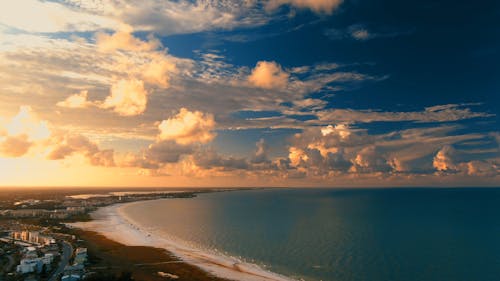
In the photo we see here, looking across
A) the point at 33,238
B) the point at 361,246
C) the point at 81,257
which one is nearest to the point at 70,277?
the point at 81,257

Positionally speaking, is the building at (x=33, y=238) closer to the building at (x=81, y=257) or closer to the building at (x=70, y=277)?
the building at (x=81, y=257)

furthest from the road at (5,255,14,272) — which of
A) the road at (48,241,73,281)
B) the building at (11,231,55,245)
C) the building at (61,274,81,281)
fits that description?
the building at (61,274,81,281)

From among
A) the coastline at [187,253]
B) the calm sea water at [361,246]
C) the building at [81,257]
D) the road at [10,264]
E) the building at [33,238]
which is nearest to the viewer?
the road at [10,264]

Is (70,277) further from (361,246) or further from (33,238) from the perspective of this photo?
(361,246)

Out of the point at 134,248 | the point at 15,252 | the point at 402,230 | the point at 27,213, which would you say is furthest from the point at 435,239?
the point at 27,213

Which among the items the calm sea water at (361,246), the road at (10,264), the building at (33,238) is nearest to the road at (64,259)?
the building at (33,238)

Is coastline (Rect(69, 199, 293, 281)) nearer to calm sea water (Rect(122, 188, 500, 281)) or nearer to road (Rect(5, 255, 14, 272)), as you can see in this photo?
calm sea water (Rect(122, 188, 500, 281))
